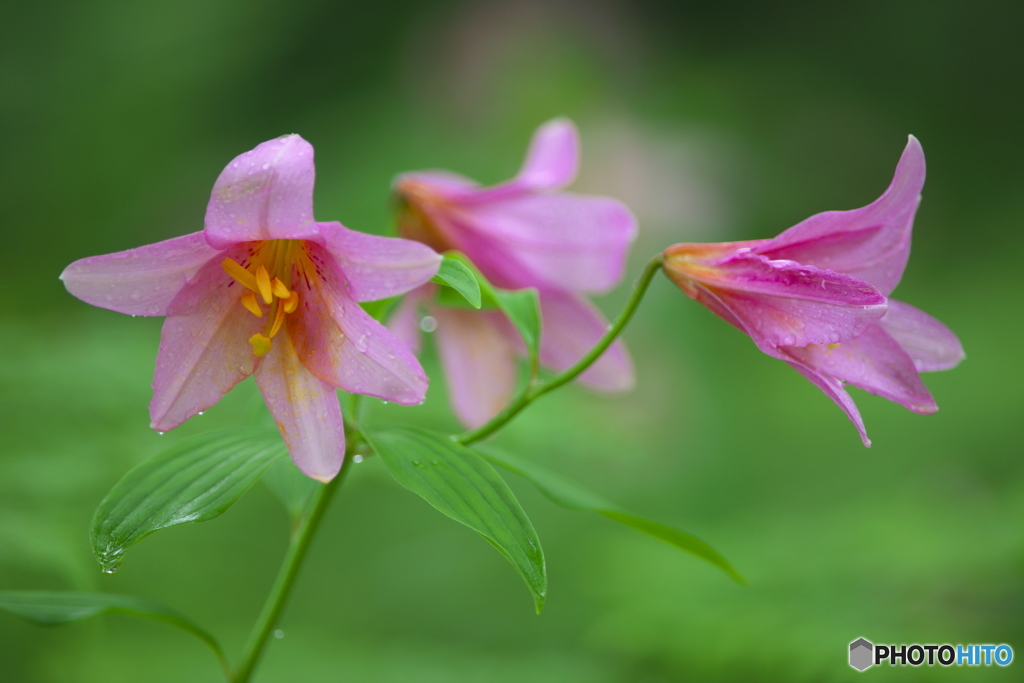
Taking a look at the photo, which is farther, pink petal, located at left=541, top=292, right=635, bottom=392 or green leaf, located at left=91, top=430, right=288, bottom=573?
pink petal, located at left=541, top=292, right=635, bottom=392

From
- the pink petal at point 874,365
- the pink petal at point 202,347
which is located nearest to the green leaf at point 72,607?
the pink petal at point 202,347

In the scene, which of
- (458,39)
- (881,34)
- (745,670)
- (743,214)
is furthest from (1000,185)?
(745,670)

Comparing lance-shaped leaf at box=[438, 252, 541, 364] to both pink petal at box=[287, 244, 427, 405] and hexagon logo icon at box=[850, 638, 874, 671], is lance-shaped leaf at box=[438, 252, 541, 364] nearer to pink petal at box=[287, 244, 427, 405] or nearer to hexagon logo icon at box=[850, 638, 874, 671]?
pink petal at box=[287, 244, 427, 405]

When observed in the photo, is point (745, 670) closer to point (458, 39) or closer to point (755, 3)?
point (458, 39)

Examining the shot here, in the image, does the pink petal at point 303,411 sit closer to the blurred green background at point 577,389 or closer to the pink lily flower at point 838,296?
the pink lily flower at point 838,296

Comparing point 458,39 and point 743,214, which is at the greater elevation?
point 458,39

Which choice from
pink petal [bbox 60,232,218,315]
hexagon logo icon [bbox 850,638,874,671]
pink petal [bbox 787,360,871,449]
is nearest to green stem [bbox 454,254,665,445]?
pink petal [bbox 787,360,871,449]
